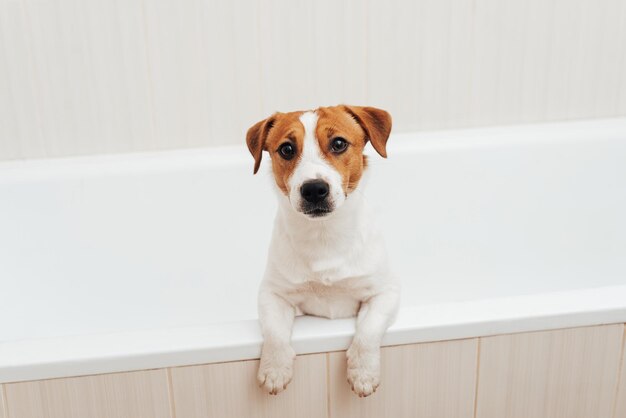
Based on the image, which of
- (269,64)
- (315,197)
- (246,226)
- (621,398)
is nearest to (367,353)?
(315,197)

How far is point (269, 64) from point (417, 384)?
1118 millimetres

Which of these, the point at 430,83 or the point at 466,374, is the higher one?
the point at 430,83

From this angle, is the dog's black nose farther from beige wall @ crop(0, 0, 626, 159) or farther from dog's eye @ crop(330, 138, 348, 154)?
beige wall @ crop(0, 0, 626, 159)

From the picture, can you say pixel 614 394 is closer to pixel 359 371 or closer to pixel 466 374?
pixel 466 374

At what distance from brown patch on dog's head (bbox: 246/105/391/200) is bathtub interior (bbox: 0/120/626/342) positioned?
73cm

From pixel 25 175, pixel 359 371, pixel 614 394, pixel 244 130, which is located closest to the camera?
pixel 359 371

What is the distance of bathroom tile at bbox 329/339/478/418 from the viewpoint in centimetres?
111

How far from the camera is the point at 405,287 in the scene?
6.36ft

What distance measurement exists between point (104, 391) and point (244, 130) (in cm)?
107

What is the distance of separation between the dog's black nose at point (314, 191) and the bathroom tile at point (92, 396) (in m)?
0.36

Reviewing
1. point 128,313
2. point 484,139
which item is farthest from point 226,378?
point 484,139

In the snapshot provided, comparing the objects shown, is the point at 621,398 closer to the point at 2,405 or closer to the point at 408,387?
the point at 408,387

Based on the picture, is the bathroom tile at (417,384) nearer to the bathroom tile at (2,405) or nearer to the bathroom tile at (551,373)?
the bathroom tile at (551,373)

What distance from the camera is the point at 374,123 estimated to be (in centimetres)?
118
